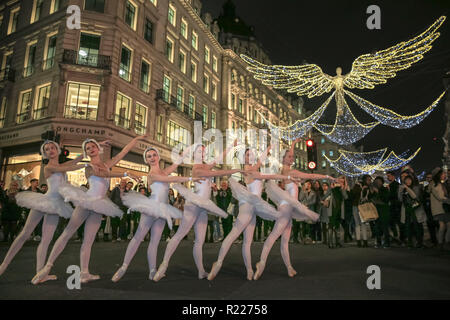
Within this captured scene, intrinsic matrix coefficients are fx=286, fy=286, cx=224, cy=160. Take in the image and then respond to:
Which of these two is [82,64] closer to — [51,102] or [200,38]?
[51,102]

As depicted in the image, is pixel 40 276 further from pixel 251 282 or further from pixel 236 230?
pixel 251 282

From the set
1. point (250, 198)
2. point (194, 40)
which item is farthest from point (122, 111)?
point (250, 198)

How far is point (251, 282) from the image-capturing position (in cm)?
402

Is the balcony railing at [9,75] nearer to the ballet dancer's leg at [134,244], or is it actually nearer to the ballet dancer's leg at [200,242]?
the ballet dancer's leg at [134,244]

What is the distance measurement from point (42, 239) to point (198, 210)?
7.38ft

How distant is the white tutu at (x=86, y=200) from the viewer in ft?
13.0

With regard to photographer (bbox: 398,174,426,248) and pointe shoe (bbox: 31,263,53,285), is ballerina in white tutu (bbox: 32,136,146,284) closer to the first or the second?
pointe shoe (bbox: 31,263,53,285)

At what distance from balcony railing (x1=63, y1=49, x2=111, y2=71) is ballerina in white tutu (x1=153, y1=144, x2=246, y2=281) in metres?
16.2

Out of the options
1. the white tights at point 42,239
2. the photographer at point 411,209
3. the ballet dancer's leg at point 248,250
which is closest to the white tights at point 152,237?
the white tights at point 42,239

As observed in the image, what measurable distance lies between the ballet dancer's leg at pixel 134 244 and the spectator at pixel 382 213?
6863 mm

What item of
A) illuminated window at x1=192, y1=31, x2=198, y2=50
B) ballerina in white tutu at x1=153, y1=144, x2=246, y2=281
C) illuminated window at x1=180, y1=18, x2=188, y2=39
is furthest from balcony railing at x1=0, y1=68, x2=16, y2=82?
ballerina in white tutu at x1=153, y1=144, x2=246, y2=281

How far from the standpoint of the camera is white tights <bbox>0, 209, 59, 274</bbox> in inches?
159

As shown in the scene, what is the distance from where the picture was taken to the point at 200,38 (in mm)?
29859
